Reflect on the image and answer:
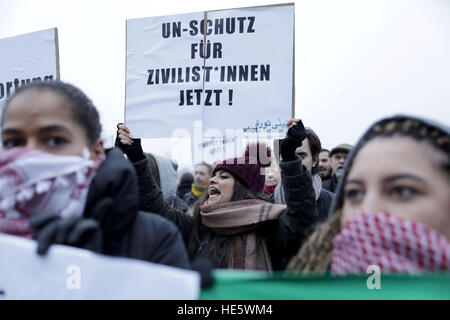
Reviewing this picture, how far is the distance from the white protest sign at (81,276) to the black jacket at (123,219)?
0.50ft

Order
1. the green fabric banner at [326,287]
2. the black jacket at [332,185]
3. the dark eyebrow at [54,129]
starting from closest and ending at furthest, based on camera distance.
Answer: the green fabric banner at [326,287], the dark eyebrow at [54,129], the black jacket at [332,185]

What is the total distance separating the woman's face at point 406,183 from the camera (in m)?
1.12

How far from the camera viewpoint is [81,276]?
1.13 metres

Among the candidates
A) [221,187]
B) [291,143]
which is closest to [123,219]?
[291,143]

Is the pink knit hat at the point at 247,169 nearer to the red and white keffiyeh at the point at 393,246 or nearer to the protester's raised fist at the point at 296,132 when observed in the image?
the protester's raised fist at the point at 296,132

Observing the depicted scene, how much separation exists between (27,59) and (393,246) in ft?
11.6

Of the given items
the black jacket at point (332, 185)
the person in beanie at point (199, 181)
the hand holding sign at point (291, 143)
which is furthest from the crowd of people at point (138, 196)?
the person in beanie at point (199, 181)

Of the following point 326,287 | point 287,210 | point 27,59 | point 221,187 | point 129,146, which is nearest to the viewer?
point 326,287

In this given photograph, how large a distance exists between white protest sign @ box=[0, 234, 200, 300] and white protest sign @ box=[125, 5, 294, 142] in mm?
2166

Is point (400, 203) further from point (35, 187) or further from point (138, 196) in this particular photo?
point (35, 187)

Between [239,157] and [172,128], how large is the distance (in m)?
0.65
